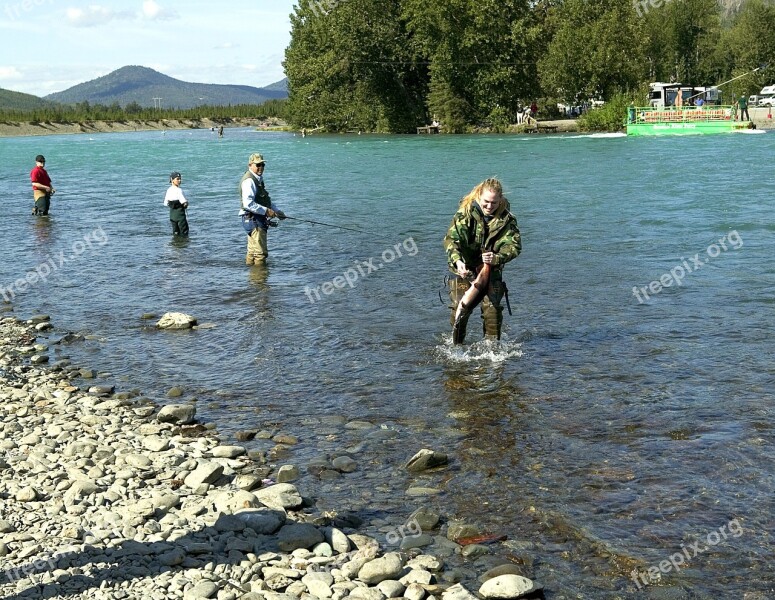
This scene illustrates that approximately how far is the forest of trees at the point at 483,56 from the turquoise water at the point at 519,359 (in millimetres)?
68344

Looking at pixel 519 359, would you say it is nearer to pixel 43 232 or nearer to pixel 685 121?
pixel 43 232

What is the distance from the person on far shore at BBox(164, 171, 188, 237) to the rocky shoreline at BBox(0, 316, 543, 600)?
13.4 metres

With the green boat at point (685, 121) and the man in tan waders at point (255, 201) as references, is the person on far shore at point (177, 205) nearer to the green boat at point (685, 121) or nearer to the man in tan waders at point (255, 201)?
the man in tan waders at point (255, 201)

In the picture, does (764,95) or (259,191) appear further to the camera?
(764,95)

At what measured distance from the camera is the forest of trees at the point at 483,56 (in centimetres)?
9450

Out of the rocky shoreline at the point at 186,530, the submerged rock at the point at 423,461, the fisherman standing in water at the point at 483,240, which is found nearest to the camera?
the rocky shoreline at the point at 186,530

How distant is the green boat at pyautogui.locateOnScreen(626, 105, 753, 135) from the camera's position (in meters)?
70.6

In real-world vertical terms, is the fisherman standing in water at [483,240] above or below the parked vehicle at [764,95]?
below

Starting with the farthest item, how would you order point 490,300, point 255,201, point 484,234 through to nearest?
point 255,201 → point 490,300 → point 484,234

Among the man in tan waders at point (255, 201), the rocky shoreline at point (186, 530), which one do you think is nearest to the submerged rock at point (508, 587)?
the rocky shoreline at point (186, 530)

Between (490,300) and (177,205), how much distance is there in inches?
555

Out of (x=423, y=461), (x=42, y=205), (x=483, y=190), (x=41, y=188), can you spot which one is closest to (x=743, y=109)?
(x=42, y=205)

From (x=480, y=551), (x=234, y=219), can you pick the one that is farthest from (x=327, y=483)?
(x=234, y=219)

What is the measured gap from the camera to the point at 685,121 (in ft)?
240
